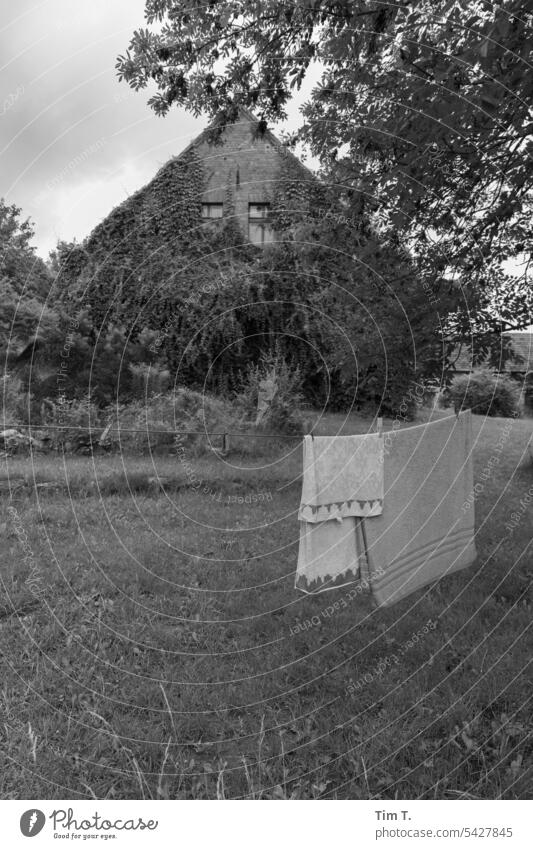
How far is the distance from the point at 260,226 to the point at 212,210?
178 cm

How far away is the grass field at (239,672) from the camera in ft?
8.46

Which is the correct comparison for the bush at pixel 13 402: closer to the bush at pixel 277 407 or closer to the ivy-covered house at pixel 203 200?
the bush at pixel 277 407

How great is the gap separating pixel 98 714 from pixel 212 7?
5174 mm

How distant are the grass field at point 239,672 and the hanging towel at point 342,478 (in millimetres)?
982

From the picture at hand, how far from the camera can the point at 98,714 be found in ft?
9.89

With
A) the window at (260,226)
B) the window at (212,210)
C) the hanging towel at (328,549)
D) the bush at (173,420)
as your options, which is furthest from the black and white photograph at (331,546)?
the window at (212,210)

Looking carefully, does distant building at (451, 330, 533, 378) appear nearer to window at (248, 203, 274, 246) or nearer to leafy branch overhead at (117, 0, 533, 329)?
leafy branch overhead at (117, 0, 533, 329)

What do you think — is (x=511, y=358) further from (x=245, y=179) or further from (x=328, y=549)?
(x=245, y=179)

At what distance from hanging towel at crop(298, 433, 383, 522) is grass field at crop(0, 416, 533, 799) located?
Answer: 38.7 inches

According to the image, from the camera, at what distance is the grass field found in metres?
2.58

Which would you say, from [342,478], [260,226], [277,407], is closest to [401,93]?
[342,478]

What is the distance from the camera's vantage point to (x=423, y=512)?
4.33 m

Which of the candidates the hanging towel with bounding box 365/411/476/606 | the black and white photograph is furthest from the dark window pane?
the hanging towel with bounding box 365/411/476/606
